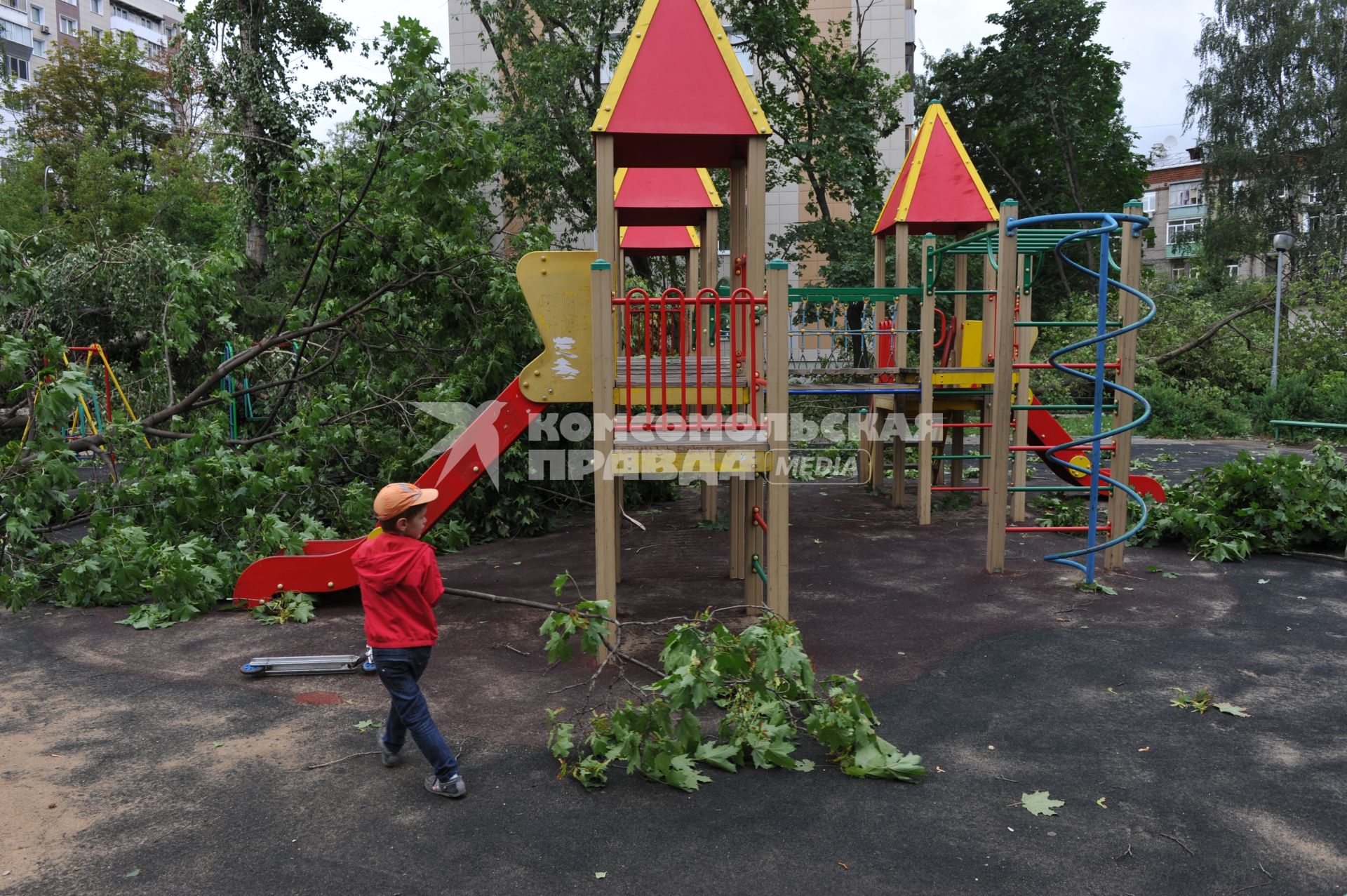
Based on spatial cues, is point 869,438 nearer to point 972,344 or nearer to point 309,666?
point 972,344

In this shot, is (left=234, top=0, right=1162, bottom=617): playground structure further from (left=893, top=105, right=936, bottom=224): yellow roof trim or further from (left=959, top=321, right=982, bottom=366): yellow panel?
(left=959, top=321, right=982, bottom=366): yellow panel

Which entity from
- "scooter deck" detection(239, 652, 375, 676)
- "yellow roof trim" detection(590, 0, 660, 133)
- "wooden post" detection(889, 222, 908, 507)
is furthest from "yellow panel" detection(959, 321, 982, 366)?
"scooter deck" detection(239, 652, 375, 676)

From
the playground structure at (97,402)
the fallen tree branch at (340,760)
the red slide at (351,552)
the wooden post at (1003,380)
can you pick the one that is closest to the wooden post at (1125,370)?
the wooden post at (1003,380)

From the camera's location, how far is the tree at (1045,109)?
2661cm

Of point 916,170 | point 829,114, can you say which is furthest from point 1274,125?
point 916,170

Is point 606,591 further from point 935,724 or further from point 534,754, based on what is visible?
point 935,724

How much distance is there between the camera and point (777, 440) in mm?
5316

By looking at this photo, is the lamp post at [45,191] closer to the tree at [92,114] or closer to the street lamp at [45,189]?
the street lamp at [45,189]

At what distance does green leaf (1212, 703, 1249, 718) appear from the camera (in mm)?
4387

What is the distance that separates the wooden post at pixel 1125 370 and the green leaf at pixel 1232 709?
285 centimetres

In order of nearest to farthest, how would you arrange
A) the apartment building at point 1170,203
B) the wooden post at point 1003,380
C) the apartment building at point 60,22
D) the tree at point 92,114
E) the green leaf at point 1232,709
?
the green leaf at point 1232,709, the wooden post at point 1003,380, the tree at point 92,114, the apartment building at point 60,22, the apartment building at point 1170,203

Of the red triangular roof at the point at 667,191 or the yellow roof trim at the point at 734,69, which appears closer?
the yellow roof trim at the point at 734,69

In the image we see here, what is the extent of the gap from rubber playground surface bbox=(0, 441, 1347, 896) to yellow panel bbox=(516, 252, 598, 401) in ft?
5.27

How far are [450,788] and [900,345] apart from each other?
8.20 metres
